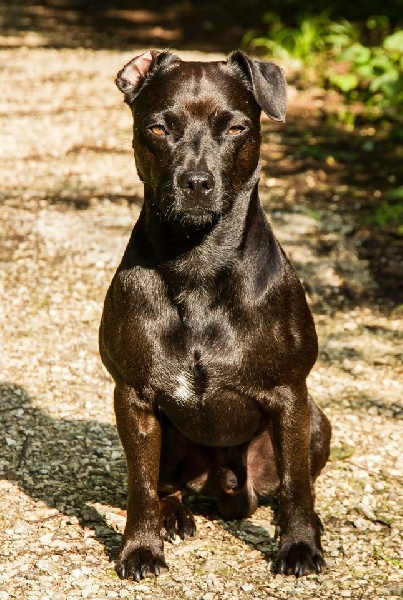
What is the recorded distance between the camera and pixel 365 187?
31.0ft

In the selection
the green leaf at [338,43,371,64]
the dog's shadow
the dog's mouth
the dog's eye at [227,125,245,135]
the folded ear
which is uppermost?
the folded ear

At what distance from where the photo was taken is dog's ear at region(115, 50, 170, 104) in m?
4.13

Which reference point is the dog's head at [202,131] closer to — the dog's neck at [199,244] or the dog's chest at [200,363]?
the dog's neck at [199,244]

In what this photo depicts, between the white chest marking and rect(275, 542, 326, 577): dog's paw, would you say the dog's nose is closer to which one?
the white chest marking

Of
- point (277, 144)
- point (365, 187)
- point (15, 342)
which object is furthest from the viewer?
point (277, 144)

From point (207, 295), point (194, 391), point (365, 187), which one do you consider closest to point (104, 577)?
point (194, 391)

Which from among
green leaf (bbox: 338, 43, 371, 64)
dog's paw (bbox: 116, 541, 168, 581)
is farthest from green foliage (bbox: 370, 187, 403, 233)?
dog's paw (bbox: 116, 541, 168, 581)

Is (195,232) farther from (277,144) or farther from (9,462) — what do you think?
(277,144)

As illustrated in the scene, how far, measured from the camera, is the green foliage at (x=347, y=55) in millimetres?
10789

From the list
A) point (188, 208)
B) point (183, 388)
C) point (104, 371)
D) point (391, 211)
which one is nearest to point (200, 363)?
point (183, 388)

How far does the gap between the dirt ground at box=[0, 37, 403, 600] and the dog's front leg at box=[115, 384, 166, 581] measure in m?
0.09

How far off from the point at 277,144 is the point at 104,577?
24.0ft

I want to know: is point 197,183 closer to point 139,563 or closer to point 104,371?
point 139,563

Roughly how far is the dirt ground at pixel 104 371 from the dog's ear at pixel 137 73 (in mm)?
1754
